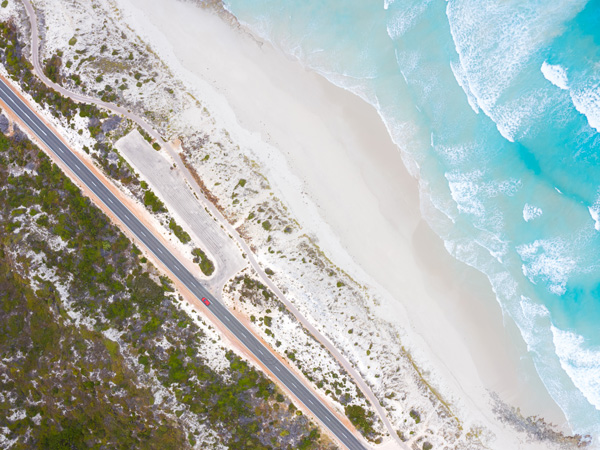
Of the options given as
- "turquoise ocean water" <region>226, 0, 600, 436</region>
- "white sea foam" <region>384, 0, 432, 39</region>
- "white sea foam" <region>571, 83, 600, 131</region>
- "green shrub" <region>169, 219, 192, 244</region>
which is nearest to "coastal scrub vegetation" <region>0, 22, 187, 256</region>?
"green shrub" <region>169, 219, 192, 244</region>

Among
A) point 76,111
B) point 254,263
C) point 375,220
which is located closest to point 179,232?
point 254,263

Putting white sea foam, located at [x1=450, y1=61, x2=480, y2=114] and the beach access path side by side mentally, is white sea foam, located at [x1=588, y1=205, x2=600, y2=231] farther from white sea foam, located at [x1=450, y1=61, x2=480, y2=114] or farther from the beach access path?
the beach access path

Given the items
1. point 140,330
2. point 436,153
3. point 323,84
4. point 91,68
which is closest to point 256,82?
point 323,84

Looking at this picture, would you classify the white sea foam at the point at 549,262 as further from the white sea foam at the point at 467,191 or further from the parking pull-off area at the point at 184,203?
the parking pull-off area at the point at 184,203

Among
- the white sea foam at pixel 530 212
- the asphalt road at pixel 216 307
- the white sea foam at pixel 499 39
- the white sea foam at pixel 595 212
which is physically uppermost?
the white sea foam at pixel 499 39

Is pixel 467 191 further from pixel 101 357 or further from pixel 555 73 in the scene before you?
pixel 101 357

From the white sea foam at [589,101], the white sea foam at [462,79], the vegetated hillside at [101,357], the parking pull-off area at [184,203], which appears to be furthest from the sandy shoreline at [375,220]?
the white sea foam at [589,101]
